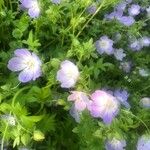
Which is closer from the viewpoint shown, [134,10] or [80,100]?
[80,100]

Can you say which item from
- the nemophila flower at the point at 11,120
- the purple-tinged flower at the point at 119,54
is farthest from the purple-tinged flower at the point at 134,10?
the nemophila flower at the point at 11,120

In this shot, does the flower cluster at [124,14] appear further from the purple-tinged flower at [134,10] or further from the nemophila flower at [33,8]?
the nemophila flower at [33,8]

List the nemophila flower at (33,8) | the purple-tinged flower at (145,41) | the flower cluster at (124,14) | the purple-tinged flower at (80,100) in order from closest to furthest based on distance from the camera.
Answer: the purple-tinged flower at (80,100)
the nemophila flower at (33,8)
the flower cluster at (124,14)
the purple-tinged flower at (145,41)

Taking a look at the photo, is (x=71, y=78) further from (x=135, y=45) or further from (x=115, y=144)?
(x=135, y=45)

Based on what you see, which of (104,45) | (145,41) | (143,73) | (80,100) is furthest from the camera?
→ (145,41)

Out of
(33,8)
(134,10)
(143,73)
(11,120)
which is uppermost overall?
(33,8)

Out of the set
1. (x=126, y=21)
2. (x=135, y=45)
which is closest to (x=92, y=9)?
(x=126, y=21)
